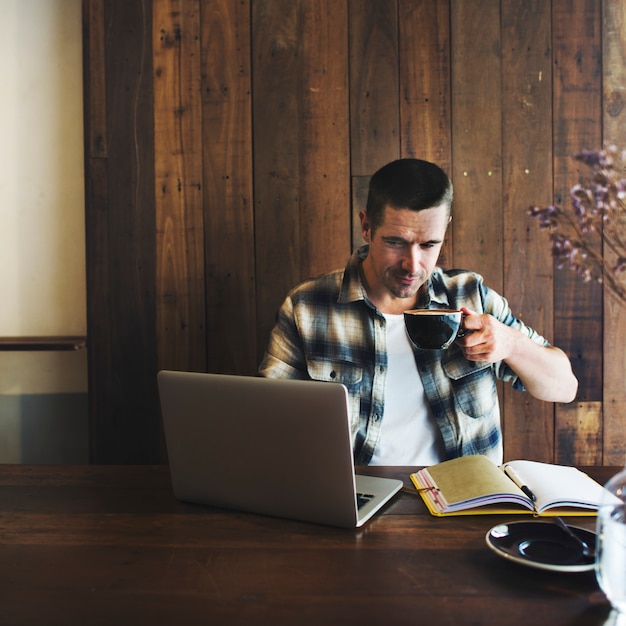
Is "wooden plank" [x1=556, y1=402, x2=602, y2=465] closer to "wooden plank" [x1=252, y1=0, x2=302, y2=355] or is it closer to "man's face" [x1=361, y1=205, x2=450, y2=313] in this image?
"man's face" [x1=361, y1=205, x2=450, y2=313]

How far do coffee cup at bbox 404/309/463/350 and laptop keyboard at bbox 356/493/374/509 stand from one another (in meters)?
0.32

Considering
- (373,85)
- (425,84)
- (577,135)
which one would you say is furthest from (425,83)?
(577,135)

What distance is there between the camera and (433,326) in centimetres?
125

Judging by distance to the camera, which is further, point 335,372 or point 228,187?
point 228,187

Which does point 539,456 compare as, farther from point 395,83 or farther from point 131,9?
point 131,9

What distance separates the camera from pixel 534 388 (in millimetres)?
1700

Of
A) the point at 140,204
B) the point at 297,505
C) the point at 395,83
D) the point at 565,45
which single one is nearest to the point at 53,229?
the point at 140,204

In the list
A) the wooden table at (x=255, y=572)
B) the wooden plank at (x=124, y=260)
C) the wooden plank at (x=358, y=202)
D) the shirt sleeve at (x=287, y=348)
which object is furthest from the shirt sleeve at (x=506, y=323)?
the wooden plank at (x=124, y=260)

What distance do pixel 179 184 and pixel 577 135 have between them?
1.28 m

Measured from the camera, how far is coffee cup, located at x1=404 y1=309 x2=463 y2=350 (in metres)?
1.24

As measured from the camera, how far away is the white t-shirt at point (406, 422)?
172cm

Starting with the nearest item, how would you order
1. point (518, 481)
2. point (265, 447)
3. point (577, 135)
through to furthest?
point (265, 447) < point (518, 481) < point (577, 135)

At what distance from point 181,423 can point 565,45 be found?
1.69 metres

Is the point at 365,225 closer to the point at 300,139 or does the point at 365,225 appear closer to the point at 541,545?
the point at 300,139
